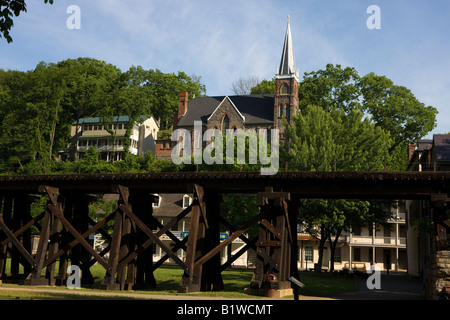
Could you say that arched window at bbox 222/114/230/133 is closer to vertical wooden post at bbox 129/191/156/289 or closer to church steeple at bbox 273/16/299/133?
church steeple at bbox 273/16/299/133

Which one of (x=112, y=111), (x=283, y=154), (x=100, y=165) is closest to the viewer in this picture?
(x=283, y=154)

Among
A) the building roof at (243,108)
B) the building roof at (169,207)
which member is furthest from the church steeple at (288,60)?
the building roof at (169,207)

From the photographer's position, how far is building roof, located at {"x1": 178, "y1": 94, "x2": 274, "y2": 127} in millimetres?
80125

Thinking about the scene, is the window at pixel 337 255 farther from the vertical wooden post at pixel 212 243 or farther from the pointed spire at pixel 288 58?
the vertical wooden post at pixel 212 243

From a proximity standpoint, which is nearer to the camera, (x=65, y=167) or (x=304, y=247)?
(x=304, y=247)

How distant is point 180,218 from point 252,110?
2374 inches

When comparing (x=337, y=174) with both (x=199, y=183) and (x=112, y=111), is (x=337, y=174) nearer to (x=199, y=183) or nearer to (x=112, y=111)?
(x=199, y=183)

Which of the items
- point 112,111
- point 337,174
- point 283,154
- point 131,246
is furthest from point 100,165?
point 337,174

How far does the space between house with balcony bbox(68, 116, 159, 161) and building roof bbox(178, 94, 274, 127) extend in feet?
23.1

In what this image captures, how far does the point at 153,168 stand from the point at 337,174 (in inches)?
1824

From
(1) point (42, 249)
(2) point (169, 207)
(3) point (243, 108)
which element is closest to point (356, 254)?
(2) point (169, 207)

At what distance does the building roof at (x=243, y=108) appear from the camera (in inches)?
3155
